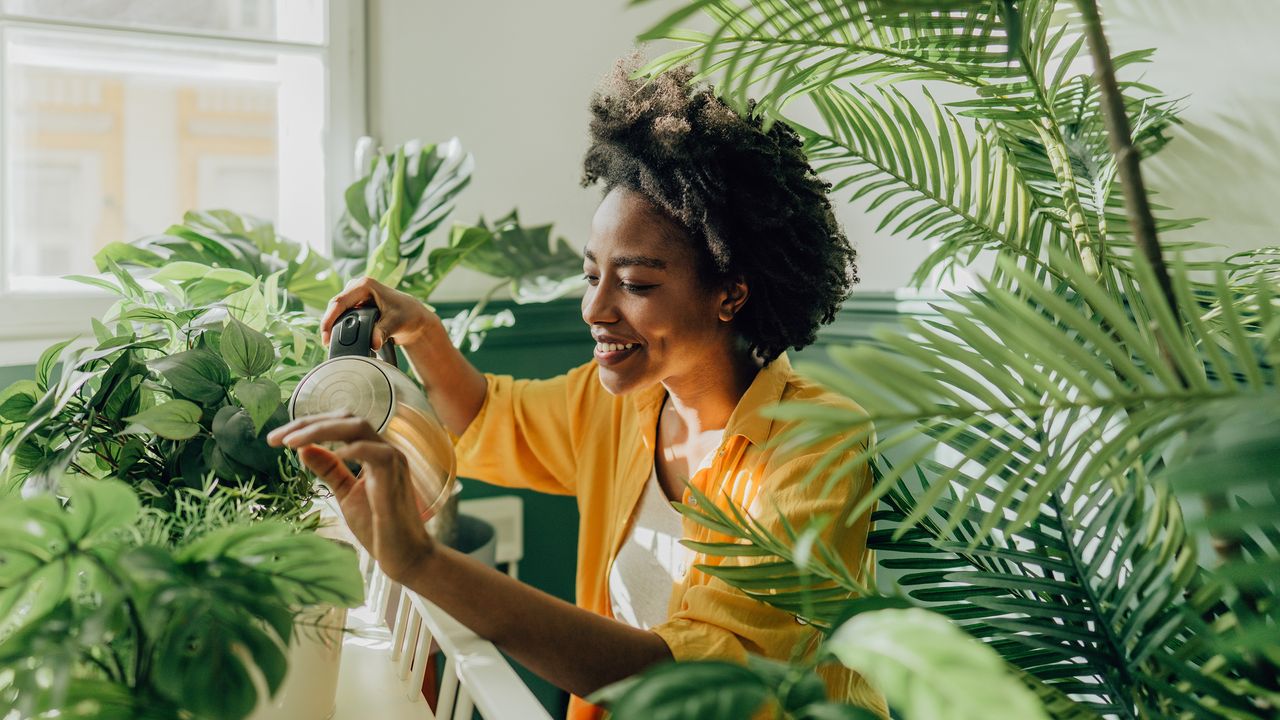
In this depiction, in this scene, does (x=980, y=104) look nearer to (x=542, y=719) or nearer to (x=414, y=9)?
(x=542, y=719)

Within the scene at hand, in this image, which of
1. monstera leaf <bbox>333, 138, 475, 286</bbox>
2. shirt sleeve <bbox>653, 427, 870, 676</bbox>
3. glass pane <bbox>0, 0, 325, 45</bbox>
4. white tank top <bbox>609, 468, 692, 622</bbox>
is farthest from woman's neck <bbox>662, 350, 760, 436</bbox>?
glass pane <bbox>0, 0, 325, 45</bbox>

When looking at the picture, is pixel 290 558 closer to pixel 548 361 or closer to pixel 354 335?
pixel 354 335

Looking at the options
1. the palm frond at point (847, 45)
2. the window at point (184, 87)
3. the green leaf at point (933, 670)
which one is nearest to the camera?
the green leaf at point (933, 670)

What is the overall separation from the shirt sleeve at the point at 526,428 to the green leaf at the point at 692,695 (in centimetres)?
84

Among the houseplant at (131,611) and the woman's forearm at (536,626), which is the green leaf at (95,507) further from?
the woman's forearm at (536,626)

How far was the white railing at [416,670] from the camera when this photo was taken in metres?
0.57

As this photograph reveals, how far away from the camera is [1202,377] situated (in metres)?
0.40

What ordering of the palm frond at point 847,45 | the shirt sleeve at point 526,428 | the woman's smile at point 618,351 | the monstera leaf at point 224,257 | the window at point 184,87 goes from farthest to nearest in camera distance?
the window at point 184,87 < the shirt sleeve at point 526,428 < the woman's smile at point 618,351 < the monstera leaf at point 224,257 < the palm frond at point 847,45

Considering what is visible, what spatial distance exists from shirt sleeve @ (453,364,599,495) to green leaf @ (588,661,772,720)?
84cm

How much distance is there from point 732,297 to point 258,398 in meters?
0.57

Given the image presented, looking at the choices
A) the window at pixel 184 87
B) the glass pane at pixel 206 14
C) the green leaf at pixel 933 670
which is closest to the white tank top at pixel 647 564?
the green leaf at pixel 933 670

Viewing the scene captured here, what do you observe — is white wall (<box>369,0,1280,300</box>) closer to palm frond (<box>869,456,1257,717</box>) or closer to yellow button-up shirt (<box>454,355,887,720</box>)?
yellow button-up shirt (<box>454,355,887,720</box>)

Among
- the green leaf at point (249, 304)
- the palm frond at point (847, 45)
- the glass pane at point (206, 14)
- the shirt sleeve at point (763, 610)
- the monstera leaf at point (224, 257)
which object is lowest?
the shirt sleeve at point (763, 610)

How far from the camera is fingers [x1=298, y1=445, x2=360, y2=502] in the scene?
584 millimetres
